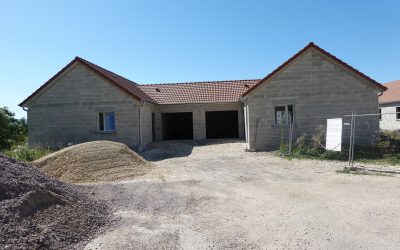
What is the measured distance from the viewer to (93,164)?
11.9 metres

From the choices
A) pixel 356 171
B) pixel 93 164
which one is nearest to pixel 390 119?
pixel 356 171

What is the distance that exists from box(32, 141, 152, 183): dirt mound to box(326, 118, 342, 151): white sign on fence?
718 cm

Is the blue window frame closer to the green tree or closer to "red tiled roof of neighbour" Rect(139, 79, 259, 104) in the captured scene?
"red tiled roof of neighbour" Rect(139, 79, 259, 104)

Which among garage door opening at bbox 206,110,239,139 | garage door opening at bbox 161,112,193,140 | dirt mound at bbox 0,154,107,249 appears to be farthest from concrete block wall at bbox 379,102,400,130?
dirt mound at bbox 0,154,107,249

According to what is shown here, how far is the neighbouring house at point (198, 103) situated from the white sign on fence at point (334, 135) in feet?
6.09

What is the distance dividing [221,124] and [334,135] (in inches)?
545

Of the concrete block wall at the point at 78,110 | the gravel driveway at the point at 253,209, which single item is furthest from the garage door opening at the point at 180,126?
the gravel driveway at the point at 253,209

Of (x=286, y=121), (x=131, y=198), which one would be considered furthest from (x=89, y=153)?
(x=286, y=121)

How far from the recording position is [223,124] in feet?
88.5

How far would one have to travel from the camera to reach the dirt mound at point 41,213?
15.7 ft

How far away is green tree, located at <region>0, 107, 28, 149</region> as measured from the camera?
932 inches

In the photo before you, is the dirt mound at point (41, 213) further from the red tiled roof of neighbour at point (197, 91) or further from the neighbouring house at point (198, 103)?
the red tiled roof of neighbour at point (197, 91)

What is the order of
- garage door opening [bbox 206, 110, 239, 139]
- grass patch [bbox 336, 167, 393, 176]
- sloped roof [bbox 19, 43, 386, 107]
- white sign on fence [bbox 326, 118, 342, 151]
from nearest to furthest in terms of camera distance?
grass patch [bbox 336, 167, 393, 176], white sign on fence [bbox 326, 118, 342, 151], sloped roof [bbox 19, 43, 386, 107], garage door opening [bbox 206, 110, 239, 139]

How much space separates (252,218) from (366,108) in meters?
12.8
